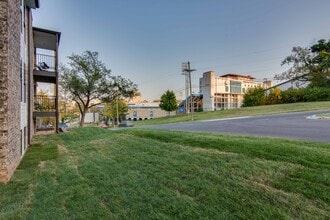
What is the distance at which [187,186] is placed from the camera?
13.9ft

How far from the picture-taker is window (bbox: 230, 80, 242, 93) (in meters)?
50.4

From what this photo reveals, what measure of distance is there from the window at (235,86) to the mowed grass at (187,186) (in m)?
46.3

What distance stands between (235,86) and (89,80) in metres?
36.3

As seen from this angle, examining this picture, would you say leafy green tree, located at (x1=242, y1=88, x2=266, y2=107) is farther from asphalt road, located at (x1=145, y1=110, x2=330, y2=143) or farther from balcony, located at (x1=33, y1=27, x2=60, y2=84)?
balcony, located at (x1=33, y1=27, x2=60, y2=84)

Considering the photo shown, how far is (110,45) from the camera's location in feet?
84.6

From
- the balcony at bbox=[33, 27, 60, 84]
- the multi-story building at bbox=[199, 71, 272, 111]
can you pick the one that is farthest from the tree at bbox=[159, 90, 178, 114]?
the balcony at bbox=[33, 27, 60, 84]

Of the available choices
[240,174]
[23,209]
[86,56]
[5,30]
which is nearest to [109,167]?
[23,209]

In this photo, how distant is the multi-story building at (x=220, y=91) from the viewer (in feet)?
153

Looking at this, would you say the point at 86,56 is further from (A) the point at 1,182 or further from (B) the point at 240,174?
(B) the point at 240,174

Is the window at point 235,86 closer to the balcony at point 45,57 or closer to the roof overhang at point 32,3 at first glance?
the balcony at point 45,57

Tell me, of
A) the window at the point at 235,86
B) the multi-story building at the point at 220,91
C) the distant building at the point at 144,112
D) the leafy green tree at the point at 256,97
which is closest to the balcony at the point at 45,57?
the leafy green tree at the point at 256,97

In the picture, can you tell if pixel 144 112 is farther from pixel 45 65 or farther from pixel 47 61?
pixel 45 65

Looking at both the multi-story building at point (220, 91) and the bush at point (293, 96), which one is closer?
the bush at point (293, 96)

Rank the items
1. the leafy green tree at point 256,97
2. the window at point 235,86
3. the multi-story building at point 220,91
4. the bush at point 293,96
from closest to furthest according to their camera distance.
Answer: the bush at point 293,96 < the leafy green tree at point 256,97 < the multi-story building at point 220,91 < the window at point 235,86
